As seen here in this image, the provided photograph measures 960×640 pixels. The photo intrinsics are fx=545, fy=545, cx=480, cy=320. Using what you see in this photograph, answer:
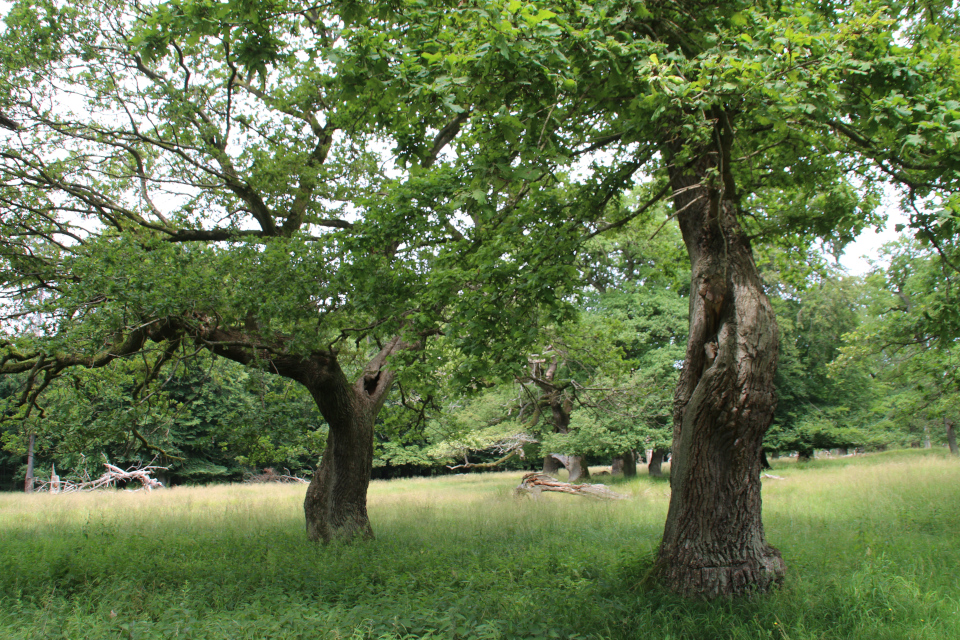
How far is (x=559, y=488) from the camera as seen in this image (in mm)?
17906

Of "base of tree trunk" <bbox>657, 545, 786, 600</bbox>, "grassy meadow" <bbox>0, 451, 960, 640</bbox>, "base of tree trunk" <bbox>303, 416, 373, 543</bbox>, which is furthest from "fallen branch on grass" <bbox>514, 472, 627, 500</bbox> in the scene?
"base of tree trunk" <bbox>657, 545, 786, 600</bbox>

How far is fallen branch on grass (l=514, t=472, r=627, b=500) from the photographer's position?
16625 millimetres

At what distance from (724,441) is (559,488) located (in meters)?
13.5

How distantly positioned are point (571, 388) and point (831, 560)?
537cm

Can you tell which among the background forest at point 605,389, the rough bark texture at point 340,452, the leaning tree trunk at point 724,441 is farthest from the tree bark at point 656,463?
the leaning tree trunk at point 724,441

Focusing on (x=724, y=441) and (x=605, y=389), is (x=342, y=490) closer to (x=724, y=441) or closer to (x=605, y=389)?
(x=605, y=389)

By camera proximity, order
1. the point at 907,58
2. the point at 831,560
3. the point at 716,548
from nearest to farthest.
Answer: the point at 907,58, the point at 716,548, the point at 831,560

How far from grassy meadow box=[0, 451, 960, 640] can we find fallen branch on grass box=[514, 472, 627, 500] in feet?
14.0

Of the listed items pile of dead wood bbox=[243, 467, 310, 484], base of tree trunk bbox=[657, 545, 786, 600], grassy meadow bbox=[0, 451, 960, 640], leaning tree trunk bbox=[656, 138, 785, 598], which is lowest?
pile of dead wood bbox=[243, 467, 310, 484]

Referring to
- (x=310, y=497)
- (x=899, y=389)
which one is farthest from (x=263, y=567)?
(x=899, y=389)

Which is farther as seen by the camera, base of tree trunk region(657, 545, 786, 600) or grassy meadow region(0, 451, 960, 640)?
base of tree trunk region(657, 545, 786, 600)

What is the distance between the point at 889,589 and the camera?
5180 mm

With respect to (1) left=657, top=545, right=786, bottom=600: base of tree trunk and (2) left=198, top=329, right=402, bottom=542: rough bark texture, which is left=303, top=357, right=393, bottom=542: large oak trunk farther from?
(1) left=657, top=545, right=786, bottom=600: base of tree trunk

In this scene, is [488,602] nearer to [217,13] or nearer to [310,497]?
[310,497]
